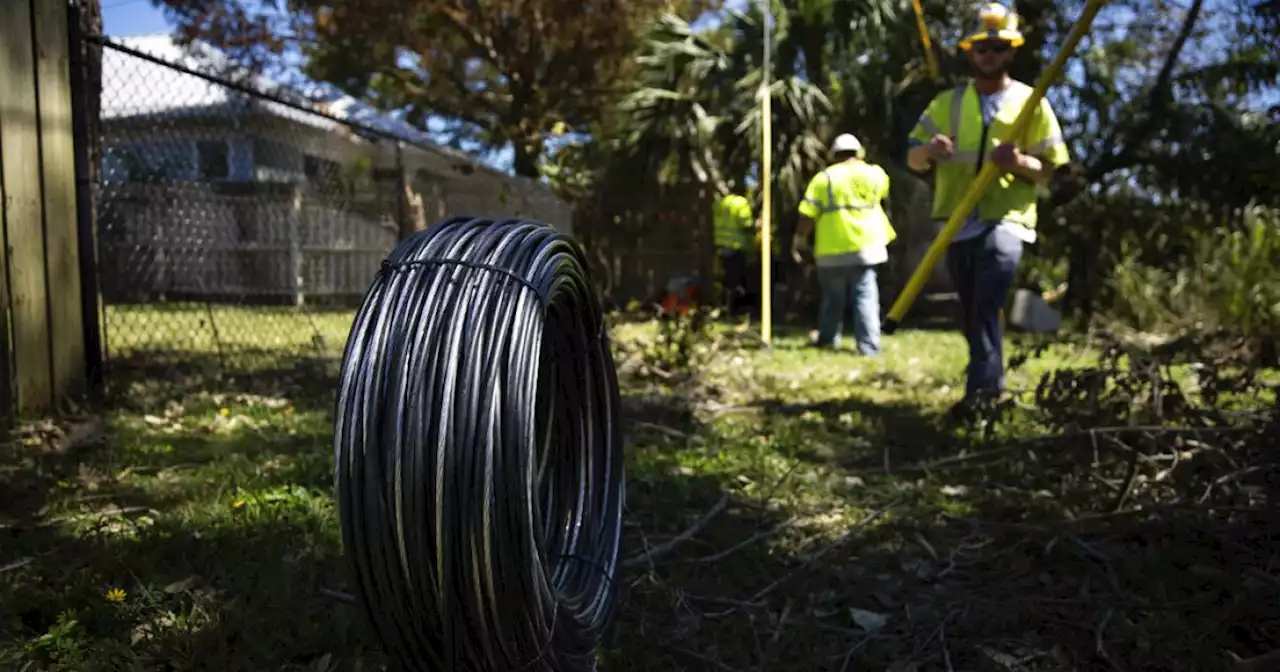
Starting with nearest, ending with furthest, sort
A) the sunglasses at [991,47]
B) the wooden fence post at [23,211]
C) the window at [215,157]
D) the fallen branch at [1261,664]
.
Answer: the fallen branch at [1261,664], the wooden fence post at [23,211], the sunglasses at [991,47], the window at [215,157]

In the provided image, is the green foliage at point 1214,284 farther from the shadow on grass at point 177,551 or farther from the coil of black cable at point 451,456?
the coil of black cable at point 451,456

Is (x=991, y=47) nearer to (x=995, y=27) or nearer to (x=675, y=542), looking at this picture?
(x=995, y=27)

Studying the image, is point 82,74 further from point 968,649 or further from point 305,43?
point 305,43

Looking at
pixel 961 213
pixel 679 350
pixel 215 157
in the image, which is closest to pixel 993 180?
pixel 961 213

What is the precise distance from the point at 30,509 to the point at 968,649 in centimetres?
280

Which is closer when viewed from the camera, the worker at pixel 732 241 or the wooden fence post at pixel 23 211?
the wooden fence post at pixel 23 211

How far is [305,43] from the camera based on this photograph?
20750mm

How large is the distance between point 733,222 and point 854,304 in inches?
126

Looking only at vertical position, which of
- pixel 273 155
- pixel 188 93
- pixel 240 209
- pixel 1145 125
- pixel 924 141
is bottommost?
pixel 240 209

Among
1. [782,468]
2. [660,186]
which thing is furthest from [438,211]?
[782,468]

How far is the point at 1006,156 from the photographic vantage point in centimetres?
467

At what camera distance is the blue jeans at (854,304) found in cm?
791

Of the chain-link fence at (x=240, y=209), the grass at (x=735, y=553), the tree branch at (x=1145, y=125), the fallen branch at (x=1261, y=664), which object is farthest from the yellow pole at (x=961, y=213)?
the tree branch at (x=1145, y=125)

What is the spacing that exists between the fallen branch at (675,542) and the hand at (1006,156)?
2.21 m
